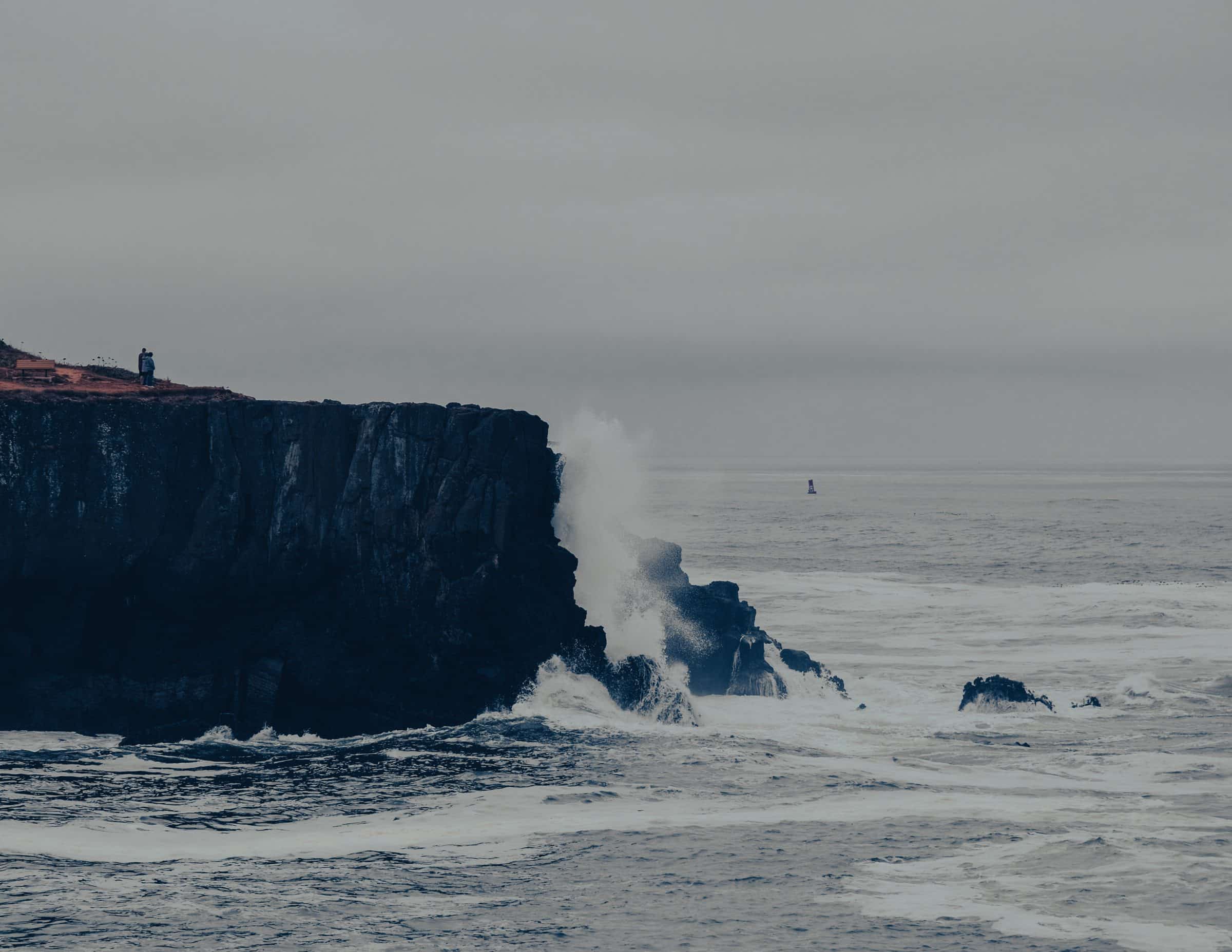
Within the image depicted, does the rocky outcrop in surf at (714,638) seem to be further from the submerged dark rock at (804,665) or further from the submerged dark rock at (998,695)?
the submerged dark rock at (998,695)

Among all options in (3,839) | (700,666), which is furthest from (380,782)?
(700,666)

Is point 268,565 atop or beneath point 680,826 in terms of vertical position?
atop

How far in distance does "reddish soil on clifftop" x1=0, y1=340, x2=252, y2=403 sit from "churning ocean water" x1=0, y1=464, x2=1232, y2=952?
11023mm

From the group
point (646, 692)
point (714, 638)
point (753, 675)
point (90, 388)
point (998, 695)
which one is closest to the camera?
point (646, 692)

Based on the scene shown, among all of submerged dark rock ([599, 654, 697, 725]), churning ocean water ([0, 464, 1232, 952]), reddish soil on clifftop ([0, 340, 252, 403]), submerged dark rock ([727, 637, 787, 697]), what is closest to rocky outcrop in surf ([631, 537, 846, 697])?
submerged dark rock ([727, 637, 787, 697])

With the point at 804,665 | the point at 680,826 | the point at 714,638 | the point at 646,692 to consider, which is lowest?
the point at 680,826

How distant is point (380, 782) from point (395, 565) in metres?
9.16

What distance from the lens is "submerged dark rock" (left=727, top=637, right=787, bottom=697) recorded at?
151 ft

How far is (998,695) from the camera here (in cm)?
4253

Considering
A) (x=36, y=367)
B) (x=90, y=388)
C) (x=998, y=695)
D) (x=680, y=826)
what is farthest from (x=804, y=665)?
(x=36, y=367)

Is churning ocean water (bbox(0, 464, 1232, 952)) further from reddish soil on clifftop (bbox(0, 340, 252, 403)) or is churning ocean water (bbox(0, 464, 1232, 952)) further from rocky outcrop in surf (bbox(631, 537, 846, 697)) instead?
reddish soil on clifftop (bbox(0, 340, 252, 403))

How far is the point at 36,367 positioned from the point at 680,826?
3175cm

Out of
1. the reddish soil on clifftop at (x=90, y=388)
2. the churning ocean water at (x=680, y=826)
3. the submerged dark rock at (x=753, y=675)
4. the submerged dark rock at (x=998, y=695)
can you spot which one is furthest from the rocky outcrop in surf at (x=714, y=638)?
the reddish soil on clifftop at (x=90, y=388)

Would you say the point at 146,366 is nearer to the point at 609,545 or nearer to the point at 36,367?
the point at 36,367
